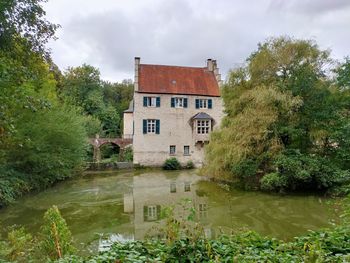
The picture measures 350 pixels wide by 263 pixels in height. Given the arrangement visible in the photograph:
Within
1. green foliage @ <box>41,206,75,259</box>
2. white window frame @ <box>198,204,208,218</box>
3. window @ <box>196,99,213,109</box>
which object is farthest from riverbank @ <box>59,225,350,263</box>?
window @ <box>196,99,213,109</box>

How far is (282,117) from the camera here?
15.9 metres

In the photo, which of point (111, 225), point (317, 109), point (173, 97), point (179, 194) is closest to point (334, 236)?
point (111, 225)

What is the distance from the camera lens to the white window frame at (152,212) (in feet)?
36.0

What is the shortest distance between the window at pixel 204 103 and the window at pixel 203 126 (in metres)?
1.45

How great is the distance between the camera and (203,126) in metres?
29.3

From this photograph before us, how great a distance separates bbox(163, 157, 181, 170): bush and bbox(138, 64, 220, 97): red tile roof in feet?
20.7

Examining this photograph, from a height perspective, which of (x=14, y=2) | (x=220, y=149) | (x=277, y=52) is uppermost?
(x=277, y=52)

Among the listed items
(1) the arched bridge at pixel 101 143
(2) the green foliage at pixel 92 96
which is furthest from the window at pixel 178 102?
(2) the green foliage at pixel 92 96

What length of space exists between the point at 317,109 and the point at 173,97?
15288 mm

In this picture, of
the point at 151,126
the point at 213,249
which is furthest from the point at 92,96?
the point at 213,249

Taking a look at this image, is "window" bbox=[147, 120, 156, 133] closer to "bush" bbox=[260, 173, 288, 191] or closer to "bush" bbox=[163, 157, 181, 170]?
"bush" bbox=[163, 157, 181, 170]

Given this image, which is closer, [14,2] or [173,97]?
[14,2]

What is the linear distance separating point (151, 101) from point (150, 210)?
1735 cm

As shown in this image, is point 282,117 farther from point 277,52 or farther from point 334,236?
point 334,236
